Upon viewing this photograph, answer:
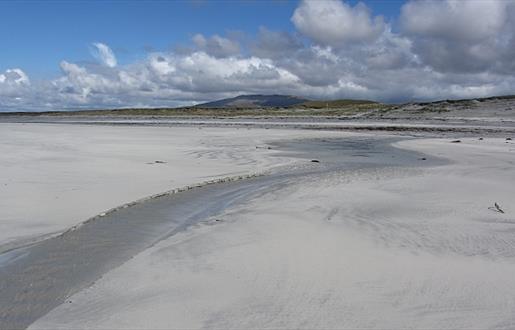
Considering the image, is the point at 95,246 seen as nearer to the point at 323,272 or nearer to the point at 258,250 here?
the point at 258,250

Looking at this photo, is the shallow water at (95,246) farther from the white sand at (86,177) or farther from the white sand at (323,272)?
the white sand at (86,177)

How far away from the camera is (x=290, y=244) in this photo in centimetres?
805

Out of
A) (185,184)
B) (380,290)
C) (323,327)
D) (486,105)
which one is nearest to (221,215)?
(185,184)

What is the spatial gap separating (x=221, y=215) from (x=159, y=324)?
533cm

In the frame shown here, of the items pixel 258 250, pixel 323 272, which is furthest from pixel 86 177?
pixel 323 272

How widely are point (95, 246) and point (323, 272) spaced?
3.64 m

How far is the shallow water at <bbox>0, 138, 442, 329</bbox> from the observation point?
20.0 ft

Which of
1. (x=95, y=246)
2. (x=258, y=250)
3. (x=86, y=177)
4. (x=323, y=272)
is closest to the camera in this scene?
(x=323, y=272)

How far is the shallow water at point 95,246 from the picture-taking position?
6109 millimetres

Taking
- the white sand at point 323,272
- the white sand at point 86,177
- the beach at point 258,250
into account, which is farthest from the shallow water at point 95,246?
the white sand at point 86,177

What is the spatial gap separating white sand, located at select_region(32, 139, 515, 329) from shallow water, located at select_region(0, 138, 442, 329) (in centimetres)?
33

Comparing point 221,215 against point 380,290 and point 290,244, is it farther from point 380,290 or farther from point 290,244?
point 380,290

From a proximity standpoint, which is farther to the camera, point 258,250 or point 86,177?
point 86,177

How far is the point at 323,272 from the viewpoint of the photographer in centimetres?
673
